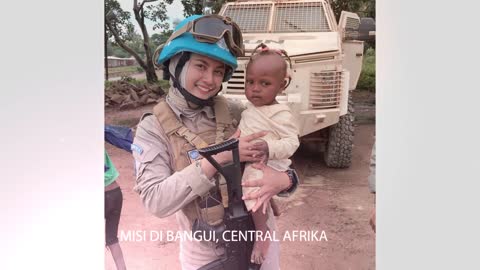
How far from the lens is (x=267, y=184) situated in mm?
1350

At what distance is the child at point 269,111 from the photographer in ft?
4.29

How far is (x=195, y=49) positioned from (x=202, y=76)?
76 mm

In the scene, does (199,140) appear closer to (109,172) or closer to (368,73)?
(109,172)

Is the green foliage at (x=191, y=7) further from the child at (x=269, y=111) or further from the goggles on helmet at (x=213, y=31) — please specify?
the child at (x=269, y=111)

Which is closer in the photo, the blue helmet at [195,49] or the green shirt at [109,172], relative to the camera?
the blue helmet at [195,49]

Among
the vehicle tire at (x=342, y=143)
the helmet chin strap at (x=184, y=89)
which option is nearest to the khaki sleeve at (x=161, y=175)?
the helmet chin strap at (x=184, y=89)

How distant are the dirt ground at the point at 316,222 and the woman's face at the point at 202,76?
0.27 metres

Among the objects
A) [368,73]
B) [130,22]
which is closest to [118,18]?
[130,22]

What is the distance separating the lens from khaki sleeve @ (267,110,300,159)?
1.31 m

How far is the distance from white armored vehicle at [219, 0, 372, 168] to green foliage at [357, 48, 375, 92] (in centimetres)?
2

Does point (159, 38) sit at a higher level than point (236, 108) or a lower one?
higher

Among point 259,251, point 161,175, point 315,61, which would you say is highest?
point 315,61
